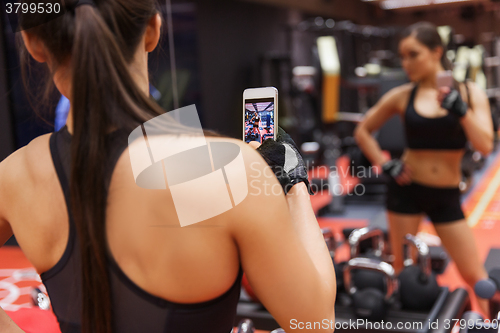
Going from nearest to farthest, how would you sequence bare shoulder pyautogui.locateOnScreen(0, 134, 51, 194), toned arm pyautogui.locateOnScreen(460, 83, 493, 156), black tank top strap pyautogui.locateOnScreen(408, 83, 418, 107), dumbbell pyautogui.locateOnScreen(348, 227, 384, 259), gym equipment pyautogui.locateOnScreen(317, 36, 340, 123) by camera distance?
bare shoulder pyautogui.locateOnScreen(0, 134, 51, 194) → dumbbell pyautogui.locateOnScreen(348, 227, 384, 259) → toned arm pyautogui.locateOnScreen(460, 83, 493, 156) → black tank top strap pyautogui.locateOnScreen(408, 83, 418, 107) → gym equipment pyautogui.locateOnScreen(317, 36, 340, 123)

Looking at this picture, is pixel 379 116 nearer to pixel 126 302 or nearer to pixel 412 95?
pixel 412 95

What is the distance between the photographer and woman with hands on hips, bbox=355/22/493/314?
2.25 m

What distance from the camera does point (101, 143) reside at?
2.05 feet

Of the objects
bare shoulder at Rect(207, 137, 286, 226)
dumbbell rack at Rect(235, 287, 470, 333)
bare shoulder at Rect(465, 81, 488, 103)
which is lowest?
dumbbell rack at Rect(235, 287, 470, 333)

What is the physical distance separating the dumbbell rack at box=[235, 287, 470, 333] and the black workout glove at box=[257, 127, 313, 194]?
41.8 inches

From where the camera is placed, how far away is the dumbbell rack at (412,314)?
1573 mm

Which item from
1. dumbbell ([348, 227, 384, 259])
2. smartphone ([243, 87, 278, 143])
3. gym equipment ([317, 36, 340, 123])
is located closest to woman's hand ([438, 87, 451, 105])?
dumbbell ([348, 227, 384, 259])

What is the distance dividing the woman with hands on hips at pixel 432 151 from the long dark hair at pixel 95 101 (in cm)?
193

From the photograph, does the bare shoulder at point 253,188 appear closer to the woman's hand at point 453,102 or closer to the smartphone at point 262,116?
the smartphone at point 262,116

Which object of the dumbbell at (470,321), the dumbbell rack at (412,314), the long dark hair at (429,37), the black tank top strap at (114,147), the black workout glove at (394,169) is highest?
the long dark hair at (429,37)

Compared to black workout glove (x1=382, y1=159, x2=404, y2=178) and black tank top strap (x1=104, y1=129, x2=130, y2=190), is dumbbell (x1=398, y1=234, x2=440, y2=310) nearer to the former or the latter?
black workout glove (x1=382, y1=159, x2=404, y2=178)

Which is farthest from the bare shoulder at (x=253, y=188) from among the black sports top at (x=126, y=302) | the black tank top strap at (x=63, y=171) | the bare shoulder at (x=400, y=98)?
the bare shoulder at (x=400, y=98)

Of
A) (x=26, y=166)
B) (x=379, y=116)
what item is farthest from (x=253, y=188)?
(x=379, y=116)

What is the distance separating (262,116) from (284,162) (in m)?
0.09
